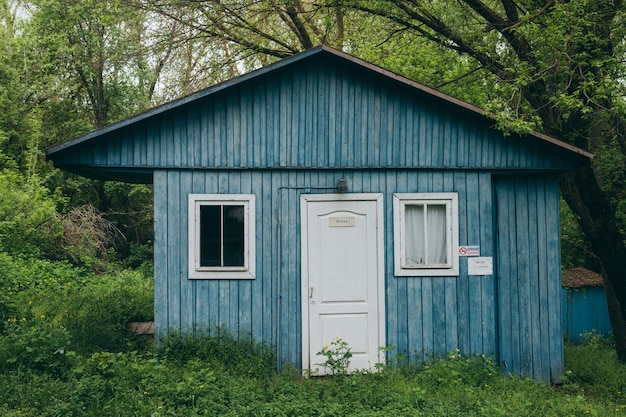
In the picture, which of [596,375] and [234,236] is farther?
[596,375]

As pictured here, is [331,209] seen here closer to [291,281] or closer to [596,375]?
[291,281]

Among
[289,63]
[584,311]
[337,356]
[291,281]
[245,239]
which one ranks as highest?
[289,63]

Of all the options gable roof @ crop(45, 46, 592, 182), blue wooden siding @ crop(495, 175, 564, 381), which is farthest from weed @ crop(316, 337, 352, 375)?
gable roof @ crop(45, 46, 592, 182)

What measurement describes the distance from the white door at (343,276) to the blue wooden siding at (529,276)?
1.89 meters

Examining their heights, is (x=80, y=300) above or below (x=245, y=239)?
below

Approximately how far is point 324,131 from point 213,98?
1.61 meters

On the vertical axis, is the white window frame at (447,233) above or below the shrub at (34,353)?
above

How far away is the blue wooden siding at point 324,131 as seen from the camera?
9148 mm

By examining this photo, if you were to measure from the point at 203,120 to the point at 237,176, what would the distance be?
0.91 m

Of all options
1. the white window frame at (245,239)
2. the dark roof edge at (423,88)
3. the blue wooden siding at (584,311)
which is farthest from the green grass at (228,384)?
the blue wooden siding at (584,311)

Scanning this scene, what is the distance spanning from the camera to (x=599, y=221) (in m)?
11.3

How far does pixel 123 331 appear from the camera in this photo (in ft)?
35.6

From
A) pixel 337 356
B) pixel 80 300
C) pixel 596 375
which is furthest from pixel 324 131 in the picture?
pixel 80 300

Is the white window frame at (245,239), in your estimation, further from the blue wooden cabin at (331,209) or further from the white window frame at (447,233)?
the white window frame at (447,233)
